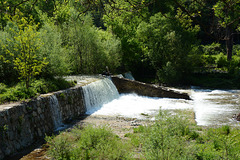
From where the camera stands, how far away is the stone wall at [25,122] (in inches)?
261

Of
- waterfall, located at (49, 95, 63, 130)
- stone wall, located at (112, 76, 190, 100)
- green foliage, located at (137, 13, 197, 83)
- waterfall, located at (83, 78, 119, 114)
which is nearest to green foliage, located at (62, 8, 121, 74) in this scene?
stone wall, located at (112, 76, 190, 100)

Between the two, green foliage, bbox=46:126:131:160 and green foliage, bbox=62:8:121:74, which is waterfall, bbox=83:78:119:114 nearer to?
green foliage, bbox=62:8:121:74

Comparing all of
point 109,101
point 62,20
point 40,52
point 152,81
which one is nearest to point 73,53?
point 62,20

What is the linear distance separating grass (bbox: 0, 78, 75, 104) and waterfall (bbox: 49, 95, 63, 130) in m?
0.61

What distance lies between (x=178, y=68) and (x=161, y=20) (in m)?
5.47

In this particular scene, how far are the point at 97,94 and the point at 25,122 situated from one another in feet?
22.4

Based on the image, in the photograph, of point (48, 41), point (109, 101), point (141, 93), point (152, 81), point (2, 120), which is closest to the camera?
point (2, 120)

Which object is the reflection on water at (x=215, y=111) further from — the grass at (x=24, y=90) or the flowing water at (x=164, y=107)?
the grass at (x=24, y=90)

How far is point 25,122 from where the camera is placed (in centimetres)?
760

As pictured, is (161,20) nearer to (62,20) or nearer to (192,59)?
(192,59)

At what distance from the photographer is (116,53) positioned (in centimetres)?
2236

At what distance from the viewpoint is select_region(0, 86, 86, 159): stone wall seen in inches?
261

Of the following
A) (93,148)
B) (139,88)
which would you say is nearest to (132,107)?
(139,88)

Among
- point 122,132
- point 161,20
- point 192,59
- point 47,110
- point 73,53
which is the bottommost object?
point 122,132
